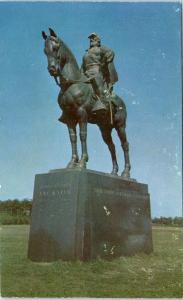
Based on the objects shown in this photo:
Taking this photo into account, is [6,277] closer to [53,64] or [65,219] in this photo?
[65,219]

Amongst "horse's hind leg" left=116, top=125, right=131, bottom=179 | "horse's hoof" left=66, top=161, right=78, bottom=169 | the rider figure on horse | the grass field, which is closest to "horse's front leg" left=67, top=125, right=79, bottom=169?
"horse's hoof" left=66, top=161, right=78, bottom=169

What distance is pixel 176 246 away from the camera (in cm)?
1323

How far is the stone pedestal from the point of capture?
380 inches

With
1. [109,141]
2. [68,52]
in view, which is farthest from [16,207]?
[68,52]

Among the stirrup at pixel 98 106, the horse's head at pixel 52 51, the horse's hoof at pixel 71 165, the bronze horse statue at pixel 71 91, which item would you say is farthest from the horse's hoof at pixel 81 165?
the horse's head at pixel 52 51

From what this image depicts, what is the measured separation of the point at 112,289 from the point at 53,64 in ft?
16.6

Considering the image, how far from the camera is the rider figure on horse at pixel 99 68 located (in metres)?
11.6

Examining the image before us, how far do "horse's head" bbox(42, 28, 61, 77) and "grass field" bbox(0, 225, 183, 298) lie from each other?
4.22m

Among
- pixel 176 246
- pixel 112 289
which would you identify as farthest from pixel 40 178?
pixel 176 246

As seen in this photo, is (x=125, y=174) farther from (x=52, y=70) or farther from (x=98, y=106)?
(x=52, y=70)

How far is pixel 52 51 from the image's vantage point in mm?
10383

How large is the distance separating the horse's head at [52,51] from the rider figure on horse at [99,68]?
1241mm

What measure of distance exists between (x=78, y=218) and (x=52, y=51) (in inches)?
148

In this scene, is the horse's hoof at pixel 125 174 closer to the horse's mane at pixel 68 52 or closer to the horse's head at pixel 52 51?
the horse's mane at pixel 68 52
